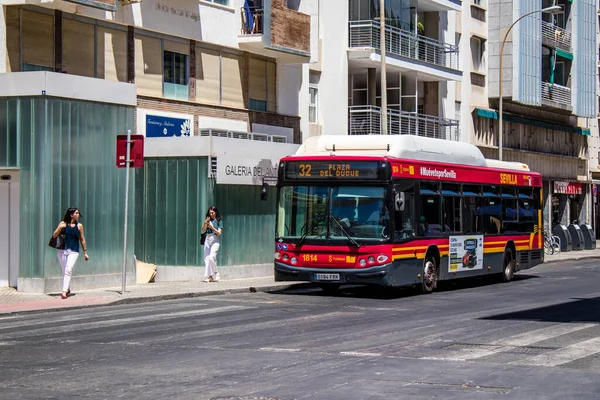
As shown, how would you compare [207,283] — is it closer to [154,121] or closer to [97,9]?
[154,121]

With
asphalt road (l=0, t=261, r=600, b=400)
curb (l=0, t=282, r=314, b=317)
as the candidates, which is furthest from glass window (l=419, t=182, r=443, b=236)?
curb (l=0, t=282, r=314, b=317)

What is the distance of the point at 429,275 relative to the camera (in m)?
23.5

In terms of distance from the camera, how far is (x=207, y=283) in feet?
84.7

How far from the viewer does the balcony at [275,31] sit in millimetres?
31594

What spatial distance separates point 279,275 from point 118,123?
527 centimetres

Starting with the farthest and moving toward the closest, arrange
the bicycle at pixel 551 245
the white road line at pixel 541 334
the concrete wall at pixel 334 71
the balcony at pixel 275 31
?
the bicycle at pixel 551 245 → the concrete wall at pixel 334 71 → the balcony at pixel 275 31 → the white road line at pixel 541 334

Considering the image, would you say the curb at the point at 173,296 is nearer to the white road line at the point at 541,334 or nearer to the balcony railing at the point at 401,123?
the white road line at the point at 541,334

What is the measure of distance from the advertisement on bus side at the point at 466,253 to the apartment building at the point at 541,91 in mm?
21767

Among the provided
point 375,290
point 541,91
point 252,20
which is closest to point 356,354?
point 375,290

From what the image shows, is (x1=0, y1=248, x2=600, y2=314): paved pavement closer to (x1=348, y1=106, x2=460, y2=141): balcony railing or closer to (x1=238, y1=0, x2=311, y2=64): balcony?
(x1=238, y1=0, x2=311, y2=64): balcony

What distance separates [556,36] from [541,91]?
3.96 m

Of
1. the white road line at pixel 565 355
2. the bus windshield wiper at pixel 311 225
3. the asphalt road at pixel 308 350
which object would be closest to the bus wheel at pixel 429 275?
the asphalt road at pixel 308 350

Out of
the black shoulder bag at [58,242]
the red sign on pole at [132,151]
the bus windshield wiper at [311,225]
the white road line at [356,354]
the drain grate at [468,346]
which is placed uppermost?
the red sign on pole at [132,151]

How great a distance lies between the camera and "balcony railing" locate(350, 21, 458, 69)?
129 ft
